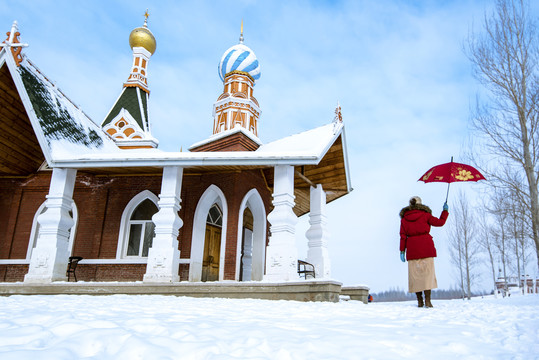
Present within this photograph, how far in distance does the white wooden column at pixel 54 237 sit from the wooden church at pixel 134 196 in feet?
0.07

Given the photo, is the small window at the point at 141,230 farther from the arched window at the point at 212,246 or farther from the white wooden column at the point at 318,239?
the white wooden column at the point at 318,239

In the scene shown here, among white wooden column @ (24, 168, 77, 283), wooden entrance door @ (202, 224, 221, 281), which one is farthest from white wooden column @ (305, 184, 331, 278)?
white wooden column @ (24, 168, 77, 283)

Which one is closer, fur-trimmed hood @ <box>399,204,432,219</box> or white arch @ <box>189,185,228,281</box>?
fur-trimmed hood @ <box>399,204,432,219</box>

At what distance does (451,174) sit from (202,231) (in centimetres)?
621

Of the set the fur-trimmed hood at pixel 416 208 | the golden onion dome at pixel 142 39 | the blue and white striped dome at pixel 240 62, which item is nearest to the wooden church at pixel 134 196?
the fur-trimmed hood at pixel 416 208

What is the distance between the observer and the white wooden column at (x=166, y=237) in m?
8.62

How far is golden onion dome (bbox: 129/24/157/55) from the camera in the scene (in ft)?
70.4

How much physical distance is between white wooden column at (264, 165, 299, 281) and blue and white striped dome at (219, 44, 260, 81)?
12126mm

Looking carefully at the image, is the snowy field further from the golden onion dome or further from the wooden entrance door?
the golden onion dome

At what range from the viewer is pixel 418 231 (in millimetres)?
7230

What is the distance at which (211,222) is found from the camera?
1211cm

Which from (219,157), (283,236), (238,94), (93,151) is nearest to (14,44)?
(93,151)

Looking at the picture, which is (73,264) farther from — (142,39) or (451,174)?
(142,39)

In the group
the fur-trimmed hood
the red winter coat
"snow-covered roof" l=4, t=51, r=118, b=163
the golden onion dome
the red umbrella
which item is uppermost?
the golden onion dome
